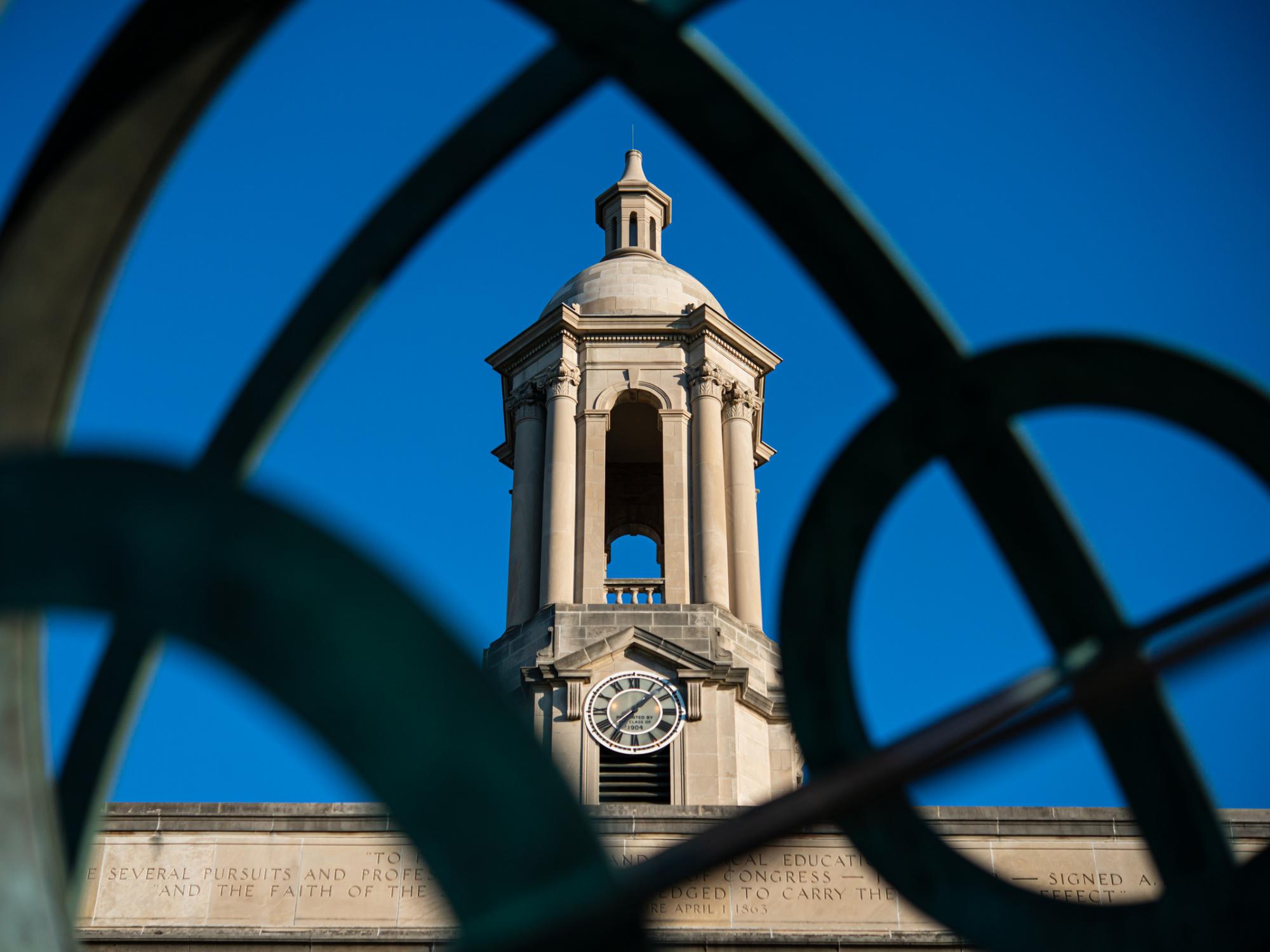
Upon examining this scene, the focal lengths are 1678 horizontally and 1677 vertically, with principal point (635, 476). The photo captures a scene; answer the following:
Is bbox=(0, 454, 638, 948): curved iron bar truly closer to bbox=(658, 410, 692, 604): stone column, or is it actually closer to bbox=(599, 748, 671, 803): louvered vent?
bbox=(599, 748, 671, 803): louvered vent

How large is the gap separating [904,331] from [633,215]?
40.2 metres

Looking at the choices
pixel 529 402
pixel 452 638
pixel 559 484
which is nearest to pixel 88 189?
pixel 452 638


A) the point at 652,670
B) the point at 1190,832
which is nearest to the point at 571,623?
the point at 652,670

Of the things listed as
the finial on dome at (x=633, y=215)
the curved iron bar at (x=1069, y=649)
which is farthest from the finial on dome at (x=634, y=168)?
the curved iron bar at (x=1069, y=649)

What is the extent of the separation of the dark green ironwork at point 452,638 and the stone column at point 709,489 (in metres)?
29.9

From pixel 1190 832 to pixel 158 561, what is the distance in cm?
484

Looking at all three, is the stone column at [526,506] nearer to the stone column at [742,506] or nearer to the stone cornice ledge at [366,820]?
the stone column at [742,506]

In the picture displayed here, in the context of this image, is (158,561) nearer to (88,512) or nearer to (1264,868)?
(88,512)

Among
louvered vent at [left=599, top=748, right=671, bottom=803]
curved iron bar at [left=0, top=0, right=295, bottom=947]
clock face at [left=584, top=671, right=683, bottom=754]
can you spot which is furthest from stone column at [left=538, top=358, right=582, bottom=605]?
curved iron bar at [left=0, top=0, right=295, bottom=947]

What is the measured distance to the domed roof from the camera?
42.4 meters

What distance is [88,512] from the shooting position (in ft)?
14.9

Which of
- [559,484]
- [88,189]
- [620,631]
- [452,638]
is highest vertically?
[559,484]

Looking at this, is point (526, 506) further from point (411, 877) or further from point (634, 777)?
point (411, 877)

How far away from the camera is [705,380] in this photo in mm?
40375
